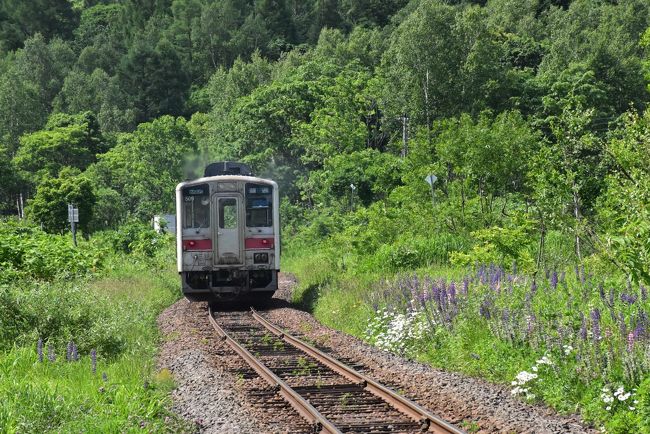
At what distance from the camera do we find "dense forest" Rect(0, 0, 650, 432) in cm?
961

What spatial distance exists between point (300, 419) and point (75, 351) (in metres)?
3.22

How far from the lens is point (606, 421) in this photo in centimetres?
717

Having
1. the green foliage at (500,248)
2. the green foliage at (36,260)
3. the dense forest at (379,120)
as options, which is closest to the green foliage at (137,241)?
the dense forest at (379,120)

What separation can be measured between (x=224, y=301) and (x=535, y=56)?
49998 mm

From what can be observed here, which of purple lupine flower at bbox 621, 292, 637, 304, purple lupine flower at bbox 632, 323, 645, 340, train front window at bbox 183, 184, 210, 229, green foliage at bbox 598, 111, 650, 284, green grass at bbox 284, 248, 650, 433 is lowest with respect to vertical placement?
green grass at bbox 284, 248, 650, 433

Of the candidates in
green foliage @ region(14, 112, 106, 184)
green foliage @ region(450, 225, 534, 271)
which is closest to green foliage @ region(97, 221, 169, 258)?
green foliage @ region(450, 225, 534, 271)

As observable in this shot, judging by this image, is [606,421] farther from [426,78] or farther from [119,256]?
[426,78]

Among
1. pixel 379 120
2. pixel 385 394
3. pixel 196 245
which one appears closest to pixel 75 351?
pixel 385 394

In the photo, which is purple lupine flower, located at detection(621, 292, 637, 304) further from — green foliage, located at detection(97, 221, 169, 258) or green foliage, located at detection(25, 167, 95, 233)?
green foliage, located at detection(25, 167, 95, 233)

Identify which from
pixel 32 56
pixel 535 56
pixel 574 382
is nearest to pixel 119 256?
pixel 574 382

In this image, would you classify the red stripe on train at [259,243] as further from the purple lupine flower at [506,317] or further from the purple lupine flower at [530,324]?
the purple lupine flower at [530,324]

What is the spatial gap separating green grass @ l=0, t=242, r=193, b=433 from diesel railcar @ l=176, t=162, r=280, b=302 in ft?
9.37

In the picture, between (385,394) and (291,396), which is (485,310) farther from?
(291,396)

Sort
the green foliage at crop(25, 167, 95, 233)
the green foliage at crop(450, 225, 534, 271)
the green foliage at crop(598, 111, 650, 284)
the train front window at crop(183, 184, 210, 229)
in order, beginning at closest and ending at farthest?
1. the green foliage at crop(598, 111, 650, 284)
2. the green foliage at crop(450, 225, 534, 271)
3. the train front window at crop(183, 184, 210, 229)
4. the green foliage at crop(25, 167, 95, 233)
